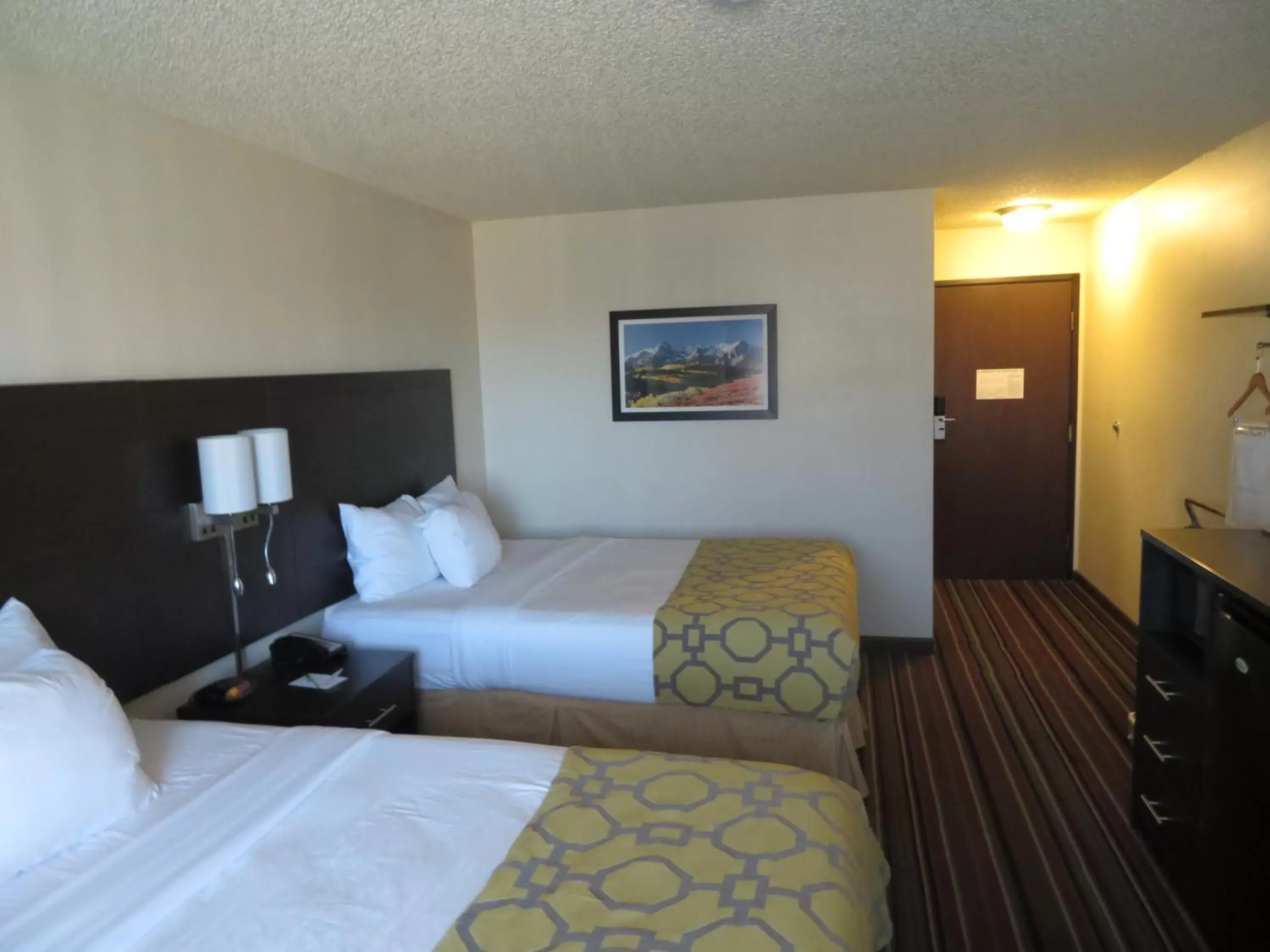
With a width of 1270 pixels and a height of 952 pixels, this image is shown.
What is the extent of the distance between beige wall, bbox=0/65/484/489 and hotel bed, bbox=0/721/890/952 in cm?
116

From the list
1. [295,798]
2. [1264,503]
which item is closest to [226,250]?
[295,798]

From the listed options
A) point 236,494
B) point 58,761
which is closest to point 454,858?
point 58,761

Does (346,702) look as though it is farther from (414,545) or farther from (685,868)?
(685,868)

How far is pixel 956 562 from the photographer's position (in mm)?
5777

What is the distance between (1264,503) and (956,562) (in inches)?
119

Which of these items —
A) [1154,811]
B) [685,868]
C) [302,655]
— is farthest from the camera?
[302,655]

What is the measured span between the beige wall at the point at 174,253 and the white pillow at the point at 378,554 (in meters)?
0.62

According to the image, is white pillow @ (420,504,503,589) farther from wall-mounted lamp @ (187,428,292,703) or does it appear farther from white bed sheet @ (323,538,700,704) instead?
wall-mounted lamp @ (187,428,292,703)

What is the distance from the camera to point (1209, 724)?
2.19 m

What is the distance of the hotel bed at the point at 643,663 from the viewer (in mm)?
2836

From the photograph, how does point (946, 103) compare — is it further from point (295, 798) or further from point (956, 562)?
point (956, 562)

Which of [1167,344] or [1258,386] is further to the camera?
[1167,344]

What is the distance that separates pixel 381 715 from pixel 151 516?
0.93 m

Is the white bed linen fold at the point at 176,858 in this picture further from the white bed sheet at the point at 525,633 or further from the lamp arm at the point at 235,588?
the white bed sheet at the point at 525,633
